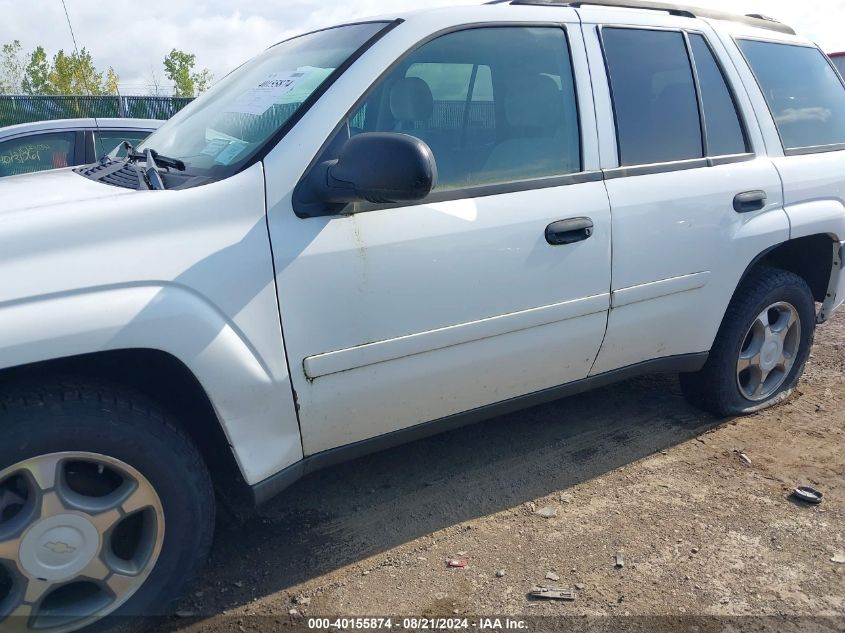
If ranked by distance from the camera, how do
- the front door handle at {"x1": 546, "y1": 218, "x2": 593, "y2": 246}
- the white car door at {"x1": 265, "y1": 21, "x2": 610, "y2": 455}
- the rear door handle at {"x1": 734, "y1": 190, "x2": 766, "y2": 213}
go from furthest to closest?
1. the rear door handle at {"x1": 734, "y1": 190, "x2": 766, "y2": 213}
2. the front door handle at {"x1": 546, "y1": 218, "x2": 593, "y2": 246}
3. the white car door at {"x1": 265, "y1": 21, "x2": 610, "y2": 455}

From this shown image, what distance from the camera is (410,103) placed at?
8.19 feet

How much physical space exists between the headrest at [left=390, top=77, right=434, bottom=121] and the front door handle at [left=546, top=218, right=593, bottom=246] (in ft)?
2.02

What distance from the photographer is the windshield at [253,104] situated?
2289 millimetres


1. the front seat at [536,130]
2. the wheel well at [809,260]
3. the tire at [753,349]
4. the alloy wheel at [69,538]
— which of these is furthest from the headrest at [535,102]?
the alloy wheel at [69,538]

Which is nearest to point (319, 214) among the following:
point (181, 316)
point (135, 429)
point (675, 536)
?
point (181, 316)

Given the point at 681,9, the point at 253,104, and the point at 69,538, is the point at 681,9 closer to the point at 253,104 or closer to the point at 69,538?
the point at 253,104

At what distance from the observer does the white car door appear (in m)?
2.19

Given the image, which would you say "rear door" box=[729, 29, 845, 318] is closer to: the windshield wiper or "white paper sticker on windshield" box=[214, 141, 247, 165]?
"white paper sticker on windshield" box=[214, 141, 247, 165]

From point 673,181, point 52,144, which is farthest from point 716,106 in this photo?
point 52,144

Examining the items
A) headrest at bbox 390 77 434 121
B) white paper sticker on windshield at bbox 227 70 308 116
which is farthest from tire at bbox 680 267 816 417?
white paper sticker on windshield at bbox 227 70 308 116

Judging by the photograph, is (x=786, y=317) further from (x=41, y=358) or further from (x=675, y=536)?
(x=41, y=358)

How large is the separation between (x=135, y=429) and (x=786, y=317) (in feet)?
10.2

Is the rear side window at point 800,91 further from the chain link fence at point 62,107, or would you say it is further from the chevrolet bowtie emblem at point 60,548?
the chain link fence at point 62,107

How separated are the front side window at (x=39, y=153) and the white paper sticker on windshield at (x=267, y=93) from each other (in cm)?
375
